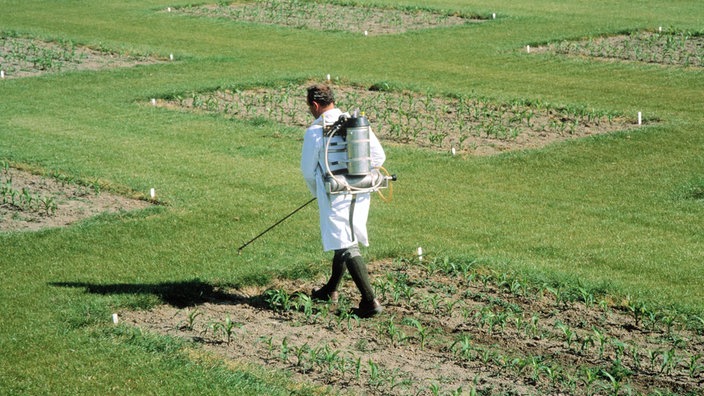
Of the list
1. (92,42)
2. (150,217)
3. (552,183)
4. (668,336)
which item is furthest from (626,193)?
(92,42)

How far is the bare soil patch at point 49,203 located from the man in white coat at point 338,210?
397cm

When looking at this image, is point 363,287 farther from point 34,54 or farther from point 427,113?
point 34,54

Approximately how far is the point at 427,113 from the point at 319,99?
8.49 meters

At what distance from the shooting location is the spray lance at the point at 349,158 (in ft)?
30.1

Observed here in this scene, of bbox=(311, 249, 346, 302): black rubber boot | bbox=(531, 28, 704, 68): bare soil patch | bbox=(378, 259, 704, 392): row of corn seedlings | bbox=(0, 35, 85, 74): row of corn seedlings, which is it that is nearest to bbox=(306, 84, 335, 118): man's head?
bbox=(311, 249, 346, 302): black rubber boot

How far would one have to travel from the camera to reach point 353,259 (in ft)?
30.6

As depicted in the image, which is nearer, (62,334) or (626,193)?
(62,334)

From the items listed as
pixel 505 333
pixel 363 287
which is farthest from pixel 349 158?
pixel 505 333

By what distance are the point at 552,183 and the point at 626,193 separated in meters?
0.97

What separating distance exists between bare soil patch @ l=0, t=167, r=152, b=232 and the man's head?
400 centimetres

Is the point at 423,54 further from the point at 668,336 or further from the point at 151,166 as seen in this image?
the point at 668,336

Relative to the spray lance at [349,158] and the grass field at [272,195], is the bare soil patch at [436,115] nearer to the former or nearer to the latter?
the grass field at [272,195]

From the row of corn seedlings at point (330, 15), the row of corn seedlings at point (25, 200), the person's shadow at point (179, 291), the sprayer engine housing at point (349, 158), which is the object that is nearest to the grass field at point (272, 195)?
the person's shadow at point (179, 291)

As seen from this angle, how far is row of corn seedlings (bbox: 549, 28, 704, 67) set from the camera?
72.0 ft
